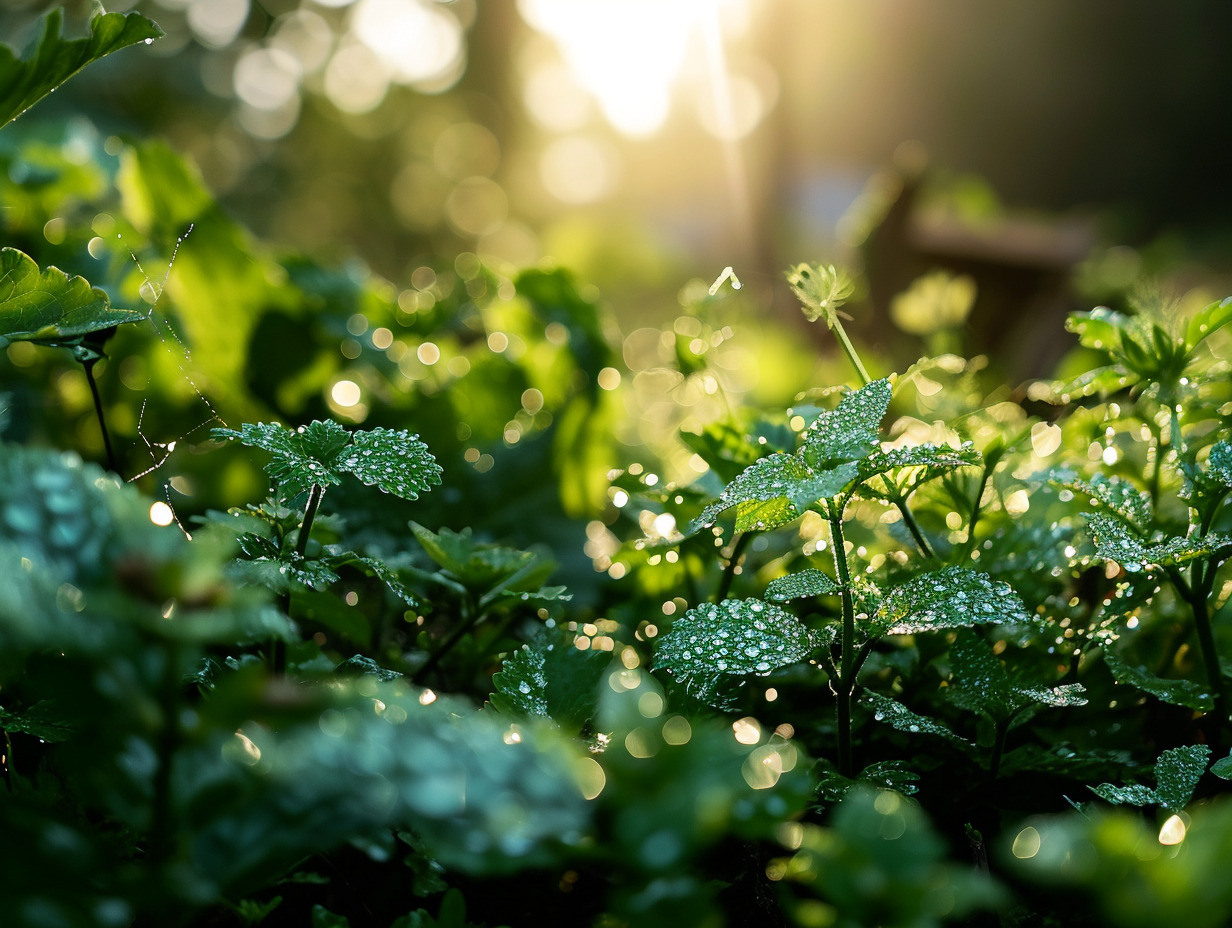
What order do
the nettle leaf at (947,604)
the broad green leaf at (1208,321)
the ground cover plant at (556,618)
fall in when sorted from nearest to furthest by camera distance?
the ground cover plant at (556,618) → the nettle leaf at (947,604) → the broad green leaf at (1208,321)

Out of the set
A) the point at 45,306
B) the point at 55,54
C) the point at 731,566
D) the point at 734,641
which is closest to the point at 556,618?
the point at 731,566

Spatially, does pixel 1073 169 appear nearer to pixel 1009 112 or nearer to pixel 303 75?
pixel 1009 112

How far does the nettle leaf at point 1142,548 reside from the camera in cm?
46

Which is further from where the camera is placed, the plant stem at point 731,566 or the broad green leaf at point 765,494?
the plant stem at point 731,566

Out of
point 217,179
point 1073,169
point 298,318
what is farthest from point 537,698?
point 217,179

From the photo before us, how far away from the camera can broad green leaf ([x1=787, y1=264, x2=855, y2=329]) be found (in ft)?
1.86

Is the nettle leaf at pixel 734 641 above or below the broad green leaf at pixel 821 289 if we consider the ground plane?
below

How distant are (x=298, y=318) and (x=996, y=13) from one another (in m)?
6.18

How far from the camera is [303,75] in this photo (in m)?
8.95

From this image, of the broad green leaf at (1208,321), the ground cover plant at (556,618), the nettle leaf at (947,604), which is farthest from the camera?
the broad green leaf at (1208,321)

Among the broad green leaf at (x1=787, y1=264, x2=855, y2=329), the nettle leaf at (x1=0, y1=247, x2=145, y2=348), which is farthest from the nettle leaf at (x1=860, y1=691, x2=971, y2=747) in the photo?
the nettle leaf at (x1=0, y1=247, x2=145, y2=348)

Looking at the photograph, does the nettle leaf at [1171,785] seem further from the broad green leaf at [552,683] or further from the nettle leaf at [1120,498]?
the broad green leaf at [552,683]

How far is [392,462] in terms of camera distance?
0.50 m

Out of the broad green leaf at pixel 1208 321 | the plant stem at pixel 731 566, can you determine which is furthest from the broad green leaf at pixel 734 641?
the broad green leaf at pixel 1208 321
